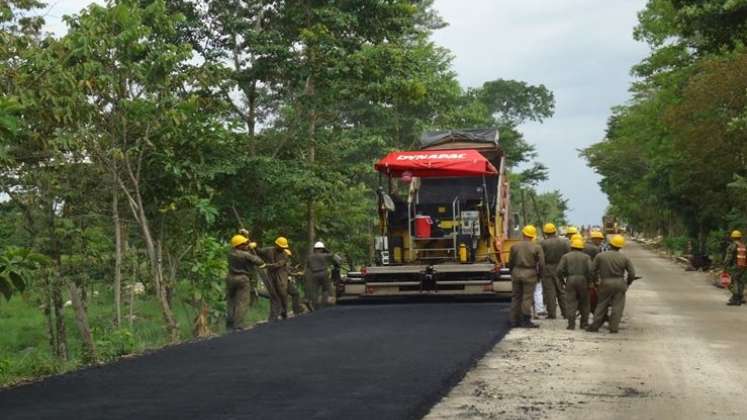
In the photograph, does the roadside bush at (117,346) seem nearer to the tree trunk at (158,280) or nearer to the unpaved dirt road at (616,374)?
the tree trunk at (158,280)

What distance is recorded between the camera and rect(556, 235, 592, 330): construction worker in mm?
16328

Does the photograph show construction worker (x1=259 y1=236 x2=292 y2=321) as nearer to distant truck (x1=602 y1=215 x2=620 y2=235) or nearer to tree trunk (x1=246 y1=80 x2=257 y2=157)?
tree trunk (x1=246 y1=80 x2=257 y2=157)

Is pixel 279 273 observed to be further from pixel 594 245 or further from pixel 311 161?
pixel 594 245

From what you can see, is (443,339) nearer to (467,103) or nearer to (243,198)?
(243,198)

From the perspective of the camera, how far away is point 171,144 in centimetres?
1802

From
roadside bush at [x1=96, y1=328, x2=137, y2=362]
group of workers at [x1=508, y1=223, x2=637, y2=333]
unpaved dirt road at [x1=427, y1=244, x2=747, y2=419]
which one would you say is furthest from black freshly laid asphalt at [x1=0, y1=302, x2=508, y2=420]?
roadside bush at [x1=96, y1=328, x2=137, y2=362]

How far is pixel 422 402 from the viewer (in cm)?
A: 892

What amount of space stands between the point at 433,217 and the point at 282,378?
38.9 ft

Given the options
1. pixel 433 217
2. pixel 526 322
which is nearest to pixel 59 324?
pixel 433 217

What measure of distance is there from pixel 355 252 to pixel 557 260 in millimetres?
15256

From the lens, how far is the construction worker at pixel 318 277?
21.2m

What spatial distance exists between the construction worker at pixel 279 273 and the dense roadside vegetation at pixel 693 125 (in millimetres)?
10183

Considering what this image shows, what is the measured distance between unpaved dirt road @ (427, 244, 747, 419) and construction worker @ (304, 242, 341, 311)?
5528 millimetres

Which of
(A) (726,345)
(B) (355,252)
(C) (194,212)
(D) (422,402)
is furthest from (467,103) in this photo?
(D) (422,402)
